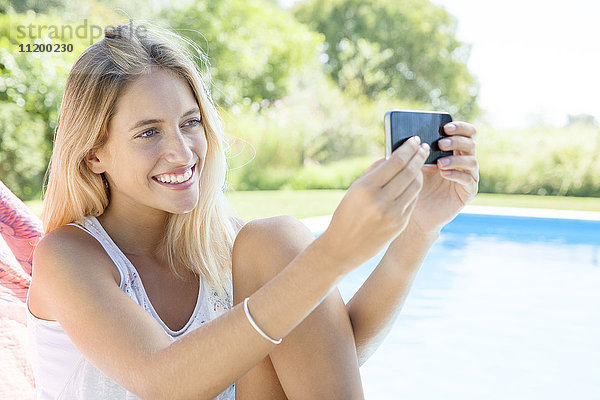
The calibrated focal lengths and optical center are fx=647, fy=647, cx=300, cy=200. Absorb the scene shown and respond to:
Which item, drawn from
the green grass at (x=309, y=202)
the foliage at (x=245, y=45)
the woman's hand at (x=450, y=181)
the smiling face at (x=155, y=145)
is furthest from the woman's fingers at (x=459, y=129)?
the foliage at (x=245, y=45)

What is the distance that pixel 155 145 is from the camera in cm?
157

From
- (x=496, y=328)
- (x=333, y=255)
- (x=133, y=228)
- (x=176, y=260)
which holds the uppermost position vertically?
(x=333, y=255)

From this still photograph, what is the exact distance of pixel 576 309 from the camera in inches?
211

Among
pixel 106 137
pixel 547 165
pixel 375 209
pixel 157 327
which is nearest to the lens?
pixel 375 209

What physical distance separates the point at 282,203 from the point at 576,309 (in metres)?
5.70

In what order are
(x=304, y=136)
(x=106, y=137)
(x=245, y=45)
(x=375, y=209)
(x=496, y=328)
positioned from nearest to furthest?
(x=375, y=209) < (x=106, y=137) < (x=496, y=328) < (x=304, y=136) < (x=245, y=45)

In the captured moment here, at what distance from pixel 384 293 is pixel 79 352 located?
29.4 inches

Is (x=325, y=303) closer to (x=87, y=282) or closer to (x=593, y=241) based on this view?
(x=87, y=282)

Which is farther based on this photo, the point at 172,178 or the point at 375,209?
the point at 172,178

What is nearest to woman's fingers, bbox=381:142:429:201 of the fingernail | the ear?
the fingernail

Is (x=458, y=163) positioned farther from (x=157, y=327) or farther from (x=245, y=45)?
(x=245, y=45)

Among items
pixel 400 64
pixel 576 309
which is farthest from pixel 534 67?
pixel 576 309

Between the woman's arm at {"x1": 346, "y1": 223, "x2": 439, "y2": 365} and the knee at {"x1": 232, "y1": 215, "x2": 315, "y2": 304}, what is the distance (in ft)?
0.77

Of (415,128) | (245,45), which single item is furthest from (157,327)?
(245,45)
